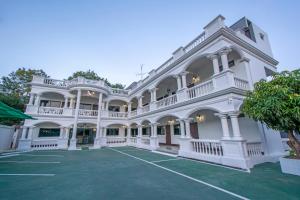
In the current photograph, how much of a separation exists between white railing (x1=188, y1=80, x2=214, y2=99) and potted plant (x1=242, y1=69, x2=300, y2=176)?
2592 mm

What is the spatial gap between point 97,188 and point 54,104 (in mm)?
18784

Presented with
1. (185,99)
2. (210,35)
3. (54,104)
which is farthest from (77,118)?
(210,35)

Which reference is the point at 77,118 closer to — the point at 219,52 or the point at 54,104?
the point at 54,104

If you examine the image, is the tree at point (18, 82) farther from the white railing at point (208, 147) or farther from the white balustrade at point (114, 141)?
the white railing at point (208, 147)

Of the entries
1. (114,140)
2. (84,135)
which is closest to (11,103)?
(84,135)

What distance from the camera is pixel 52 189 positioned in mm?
3744

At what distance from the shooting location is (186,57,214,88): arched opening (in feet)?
35.1

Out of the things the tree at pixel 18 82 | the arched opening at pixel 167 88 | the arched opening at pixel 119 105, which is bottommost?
the arched opening at pixel 119 105

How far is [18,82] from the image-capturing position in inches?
858

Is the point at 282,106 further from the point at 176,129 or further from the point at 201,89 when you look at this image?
the point at 176,129

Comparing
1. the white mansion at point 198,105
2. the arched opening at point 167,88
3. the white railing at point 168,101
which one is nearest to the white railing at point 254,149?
the white mansion at point 198,105

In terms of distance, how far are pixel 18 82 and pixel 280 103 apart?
32.5 m

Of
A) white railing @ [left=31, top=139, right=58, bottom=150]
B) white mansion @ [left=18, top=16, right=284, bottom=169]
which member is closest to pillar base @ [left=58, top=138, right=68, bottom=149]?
white mansion @ [left=18, top=16, right=284, bottom=169]

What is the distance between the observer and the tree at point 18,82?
825 inches
